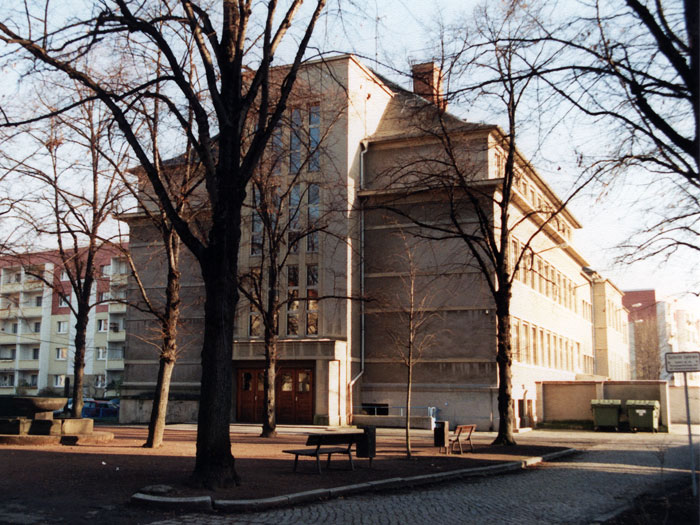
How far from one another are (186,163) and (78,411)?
12041 millimetres

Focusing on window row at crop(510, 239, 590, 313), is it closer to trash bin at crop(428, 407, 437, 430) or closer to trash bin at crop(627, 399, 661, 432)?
trash bin at crop(627, 399, 661, 432)

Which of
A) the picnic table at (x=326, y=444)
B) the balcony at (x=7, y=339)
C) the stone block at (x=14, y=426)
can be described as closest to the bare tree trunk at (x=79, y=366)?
the stone block at (x=14, y=426)

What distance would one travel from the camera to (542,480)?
1570cm

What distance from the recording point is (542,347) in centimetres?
4303

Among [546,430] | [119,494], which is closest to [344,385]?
[546,430]

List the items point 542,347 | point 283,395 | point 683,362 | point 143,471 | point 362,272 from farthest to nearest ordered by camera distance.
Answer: point 542,347 < point 362,272 < point 283,395 < point 683,362 < point 143,471

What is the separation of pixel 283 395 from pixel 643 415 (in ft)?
56.0

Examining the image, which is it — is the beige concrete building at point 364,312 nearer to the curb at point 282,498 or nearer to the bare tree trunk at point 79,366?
the bare tree trunk at point 79,366

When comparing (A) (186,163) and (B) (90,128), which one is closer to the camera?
(A) (186,163)

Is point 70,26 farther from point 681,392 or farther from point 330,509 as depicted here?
point 681,392

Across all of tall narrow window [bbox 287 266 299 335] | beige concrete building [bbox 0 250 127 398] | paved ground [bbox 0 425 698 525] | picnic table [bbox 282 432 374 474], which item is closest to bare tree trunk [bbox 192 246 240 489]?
paved ground [bbox 0 425 698 525]

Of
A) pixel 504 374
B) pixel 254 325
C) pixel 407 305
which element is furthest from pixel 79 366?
pixel 504 374

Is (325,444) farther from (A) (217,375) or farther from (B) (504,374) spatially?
(B) (504,374)

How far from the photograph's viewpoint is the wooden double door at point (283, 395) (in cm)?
3597
